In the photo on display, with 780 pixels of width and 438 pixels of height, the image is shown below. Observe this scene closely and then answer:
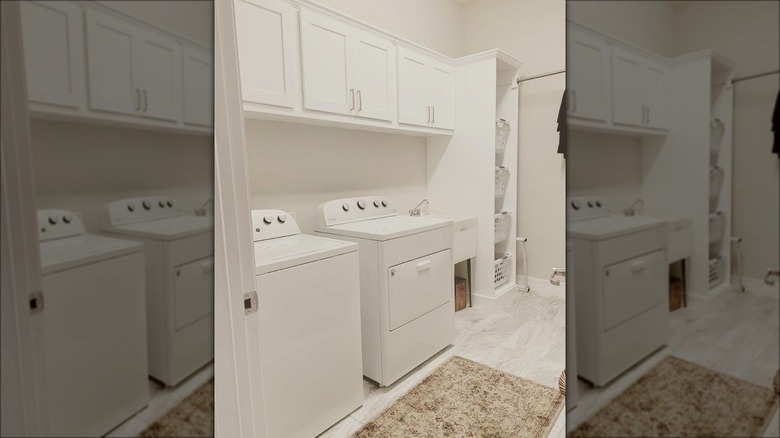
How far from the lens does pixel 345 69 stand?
2277mm

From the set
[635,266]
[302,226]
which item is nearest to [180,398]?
[635,266]

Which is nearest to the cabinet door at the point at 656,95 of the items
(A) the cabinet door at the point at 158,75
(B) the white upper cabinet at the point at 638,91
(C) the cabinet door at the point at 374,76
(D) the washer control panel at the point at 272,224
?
(B) the white upper cabinet at the point at 638,91

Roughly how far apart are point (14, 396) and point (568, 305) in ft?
1.37

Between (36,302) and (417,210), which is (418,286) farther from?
(36,302)

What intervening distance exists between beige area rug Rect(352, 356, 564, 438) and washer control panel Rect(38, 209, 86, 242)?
1714 mm

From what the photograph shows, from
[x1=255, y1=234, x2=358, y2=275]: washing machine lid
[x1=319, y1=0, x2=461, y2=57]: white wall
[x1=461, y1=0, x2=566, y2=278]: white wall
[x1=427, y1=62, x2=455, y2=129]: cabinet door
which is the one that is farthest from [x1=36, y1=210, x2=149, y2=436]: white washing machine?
[x1=461, y1=0, x2=566, y2=278]: white wall

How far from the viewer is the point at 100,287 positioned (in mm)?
293

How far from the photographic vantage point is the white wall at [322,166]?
2186 millimetres

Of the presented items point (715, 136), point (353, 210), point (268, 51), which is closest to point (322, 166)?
point (353, 210)

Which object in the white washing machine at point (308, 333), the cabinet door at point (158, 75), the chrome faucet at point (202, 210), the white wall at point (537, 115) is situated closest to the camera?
the cabinet door at point (158, 75)

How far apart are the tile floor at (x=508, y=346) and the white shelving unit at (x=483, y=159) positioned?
0.19 metres

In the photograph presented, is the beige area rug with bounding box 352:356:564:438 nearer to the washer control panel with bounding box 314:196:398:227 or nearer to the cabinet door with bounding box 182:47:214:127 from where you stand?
the washer control panel with bounding box 314:196:398:227

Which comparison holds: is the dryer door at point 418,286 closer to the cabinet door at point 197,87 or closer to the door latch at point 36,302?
the cabinet door at point 197,87

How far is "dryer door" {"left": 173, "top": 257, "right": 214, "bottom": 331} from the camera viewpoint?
0.39 metres
